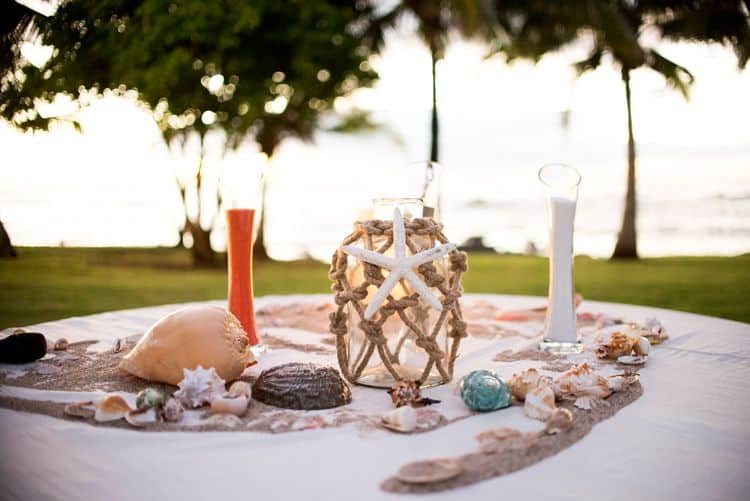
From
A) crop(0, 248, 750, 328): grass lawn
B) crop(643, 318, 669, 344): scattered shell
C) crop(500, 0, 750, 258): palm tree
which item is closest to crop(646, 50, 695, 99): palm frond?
crop(500, 0, 750, 258): palm tree

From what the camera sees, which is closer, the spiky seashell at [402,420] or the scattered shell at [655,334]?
the spiky seashell at [402,420]

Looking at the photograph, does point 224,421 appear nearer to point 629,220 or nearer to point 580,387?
point 580,387

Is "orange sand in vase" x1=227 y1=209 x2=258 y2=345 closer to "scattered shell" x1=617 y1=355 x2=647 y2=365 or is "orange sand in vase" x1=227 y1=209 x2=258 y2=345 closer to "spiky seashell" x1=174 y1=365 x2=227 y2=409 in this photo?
"spiky seashell" x1=174 y1=365 x2=227 y2=409

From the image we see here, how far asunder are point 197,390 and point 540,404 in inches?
23.9

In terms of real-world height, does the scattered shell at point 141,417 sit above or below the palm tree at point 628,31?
below

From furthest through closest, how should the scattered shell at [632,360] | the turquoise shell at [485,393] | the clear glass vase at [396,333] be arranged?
the scattered shell at [632,360] < the clear glass vase at [396,333] < the turquoise shell at [485,393]

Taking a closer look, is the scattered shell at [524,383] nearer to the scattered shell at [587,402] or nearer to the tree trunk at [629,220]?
the scattered shell at [587,402]

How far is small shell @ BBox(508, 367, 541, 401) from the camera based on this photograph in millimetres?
1165

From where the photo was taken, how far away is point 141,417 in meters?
1.06

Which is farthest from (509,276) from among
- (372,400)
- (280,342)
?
(372,400)

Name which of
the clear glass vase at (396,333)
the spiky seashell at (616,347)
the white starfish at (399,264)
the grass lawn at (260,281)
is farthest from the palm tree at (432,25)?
the white starfish at (399,264)

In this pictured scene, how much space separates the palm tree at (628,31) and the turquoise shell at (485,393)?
885cm

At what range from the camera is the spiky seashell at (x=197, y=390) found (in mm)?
1149

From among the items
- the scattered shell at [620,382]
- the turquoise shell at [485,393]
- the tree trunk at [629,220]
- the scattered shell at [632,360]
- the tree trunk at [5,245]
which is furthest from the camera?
the tree trunk at [629,220]
